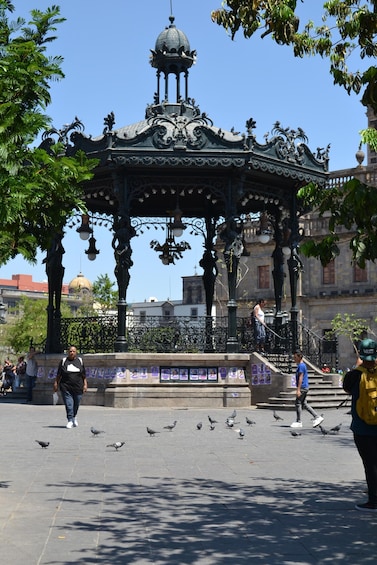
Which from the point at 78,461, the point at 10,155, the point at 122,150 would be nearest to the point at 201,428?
the point at 78,461

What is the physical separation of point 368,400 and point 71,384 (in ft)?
30.7

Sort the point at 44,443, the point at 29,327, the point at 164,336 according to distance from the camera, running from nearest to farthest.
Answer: the point at 44,443 → the point at 164,336 → the point at 29,327

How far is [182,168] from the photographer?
21625 millimetres

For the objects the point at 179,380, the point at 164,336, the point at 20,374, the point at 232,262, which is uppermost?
the point at 232,262

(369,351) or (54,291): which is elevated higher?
(54,291)

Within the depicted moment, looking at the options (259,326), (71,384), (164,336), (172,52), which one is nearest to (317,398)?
(259,326)

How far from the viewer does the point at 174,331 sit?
22859 mm

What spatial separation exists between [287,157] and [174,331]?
5569mm

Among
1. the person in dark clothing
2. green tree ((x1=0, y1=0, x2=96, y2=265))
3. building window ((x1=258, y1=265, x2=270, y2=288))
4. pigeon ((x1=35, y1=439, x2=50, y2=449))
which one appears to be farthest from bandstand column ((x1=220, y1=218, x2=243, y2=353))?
building window ((x1=258, y1=265, x2=270, y2=288))

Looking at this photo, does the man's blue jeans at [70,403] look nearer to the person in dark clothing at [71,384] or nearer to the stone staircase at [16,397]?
the person in dark clothing at [71,384]

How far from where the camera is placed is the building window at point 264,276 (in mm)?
61969

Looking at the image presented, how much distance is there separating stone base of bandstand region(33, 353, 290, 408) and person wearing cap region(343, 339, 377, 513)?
13439 millimetres

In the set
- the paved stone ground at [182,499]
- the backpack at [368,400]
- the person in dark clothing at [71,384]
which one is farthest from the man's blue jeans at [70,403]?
the backpack at [368,400]

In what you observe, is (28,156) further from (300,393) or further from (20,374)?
(20,374)
